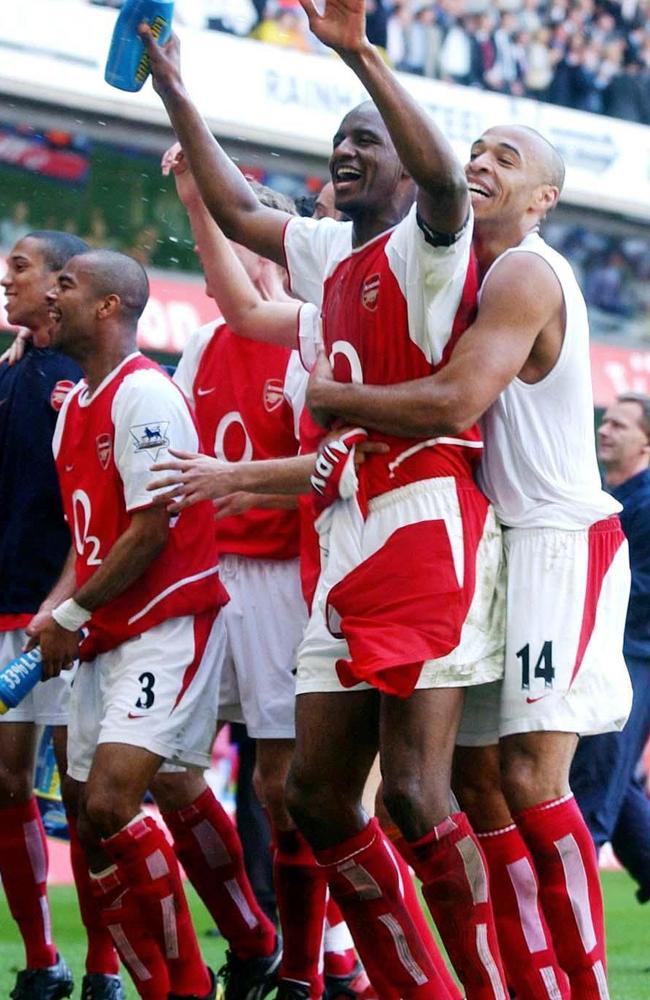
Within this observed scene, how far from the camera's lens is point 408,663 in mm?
3791

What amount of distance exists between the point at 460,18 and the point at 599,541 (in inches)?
569

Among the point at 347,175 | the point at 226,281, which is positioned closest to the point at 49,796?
the point at 226,281

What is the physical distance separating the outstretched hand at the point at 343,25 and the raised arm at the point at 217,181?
82 cm

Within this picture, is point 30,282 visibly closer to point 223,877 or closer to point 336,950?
point 223,877

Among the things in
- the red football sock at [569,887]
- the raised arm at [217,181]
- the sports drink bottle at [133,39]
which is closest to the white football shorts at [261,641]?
the raised arm at [217,181]

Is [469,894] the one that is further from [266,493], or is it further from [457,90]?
[457,90]

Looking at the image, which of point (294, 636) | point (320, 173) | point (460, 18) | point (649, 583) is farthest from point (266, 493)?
point (460, 18)

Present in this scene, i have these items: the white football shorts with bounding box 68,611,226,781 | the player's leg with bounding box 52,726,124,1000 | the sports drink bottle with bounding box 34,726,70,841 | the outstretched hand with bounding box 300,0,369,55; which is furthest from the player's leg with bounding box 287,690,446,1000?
the sports drink bottle with bounding box 34,726,70,841

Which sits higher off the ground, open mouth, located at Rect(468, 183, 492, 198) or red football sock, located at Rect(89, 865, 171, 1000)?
open mouth, located at Rect(468, 183, 492, 198)

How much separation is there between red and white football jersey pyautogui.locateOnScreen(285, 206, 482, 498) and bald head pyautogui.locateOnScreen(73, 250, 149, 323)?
1049 millimetres

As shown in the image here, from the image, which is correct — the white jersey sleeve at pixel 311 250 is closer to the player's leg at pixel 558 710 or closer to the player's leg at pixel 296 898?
the player's leg at pixel 558 710

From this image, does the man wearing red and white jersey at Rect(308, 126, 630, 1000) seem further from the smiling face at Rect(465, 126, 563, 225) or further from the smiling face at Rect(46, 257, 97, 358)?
the smiling face at Rect(46, 257, 97, 358)

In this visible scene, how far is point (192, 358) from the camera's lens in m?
5.58

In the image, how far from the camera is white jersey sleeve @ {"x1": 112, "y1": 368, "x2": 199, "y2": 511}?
4.73m
